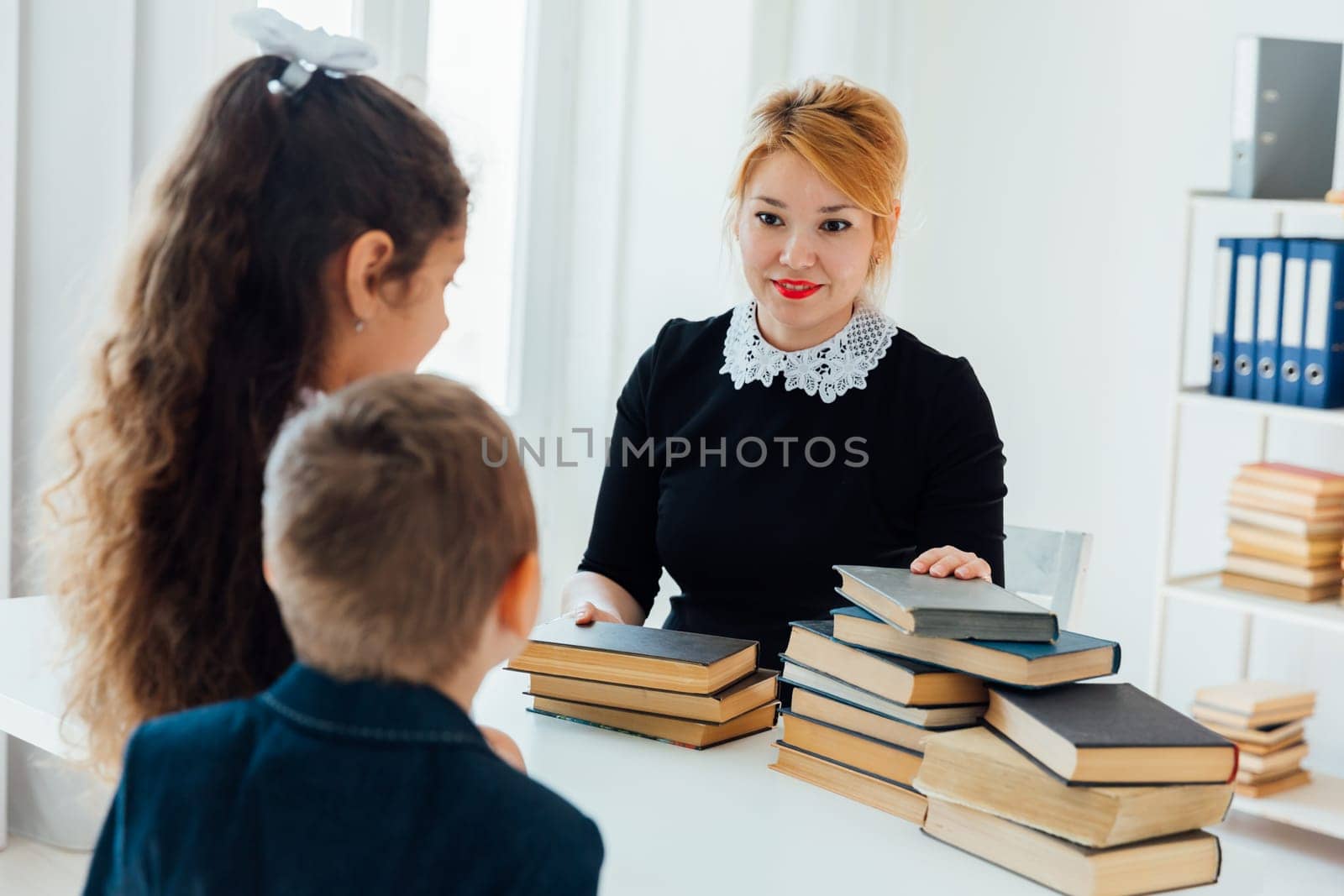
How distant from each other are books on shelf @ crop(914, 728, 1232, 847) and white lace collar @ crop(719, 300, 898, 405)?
2.80 ft

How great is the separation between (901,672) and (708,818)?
0.69 ft

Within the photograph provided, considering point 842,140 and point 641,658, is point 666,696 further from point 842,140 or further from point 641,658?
point 842,140

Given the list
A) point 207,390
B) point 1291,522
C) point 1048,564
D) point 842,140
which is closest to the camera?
point 207,390

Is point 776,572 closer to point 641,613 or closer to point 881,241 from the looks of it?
point 641,613

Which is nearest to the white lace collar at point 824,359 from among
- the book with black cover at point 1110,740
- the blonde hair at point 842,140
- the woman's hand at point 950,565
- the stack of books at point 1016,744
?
the blonde hair at point 842,140

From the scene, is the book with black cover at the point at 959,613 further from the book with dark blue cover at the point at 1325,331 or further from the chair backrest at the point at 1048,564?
the book with dark blue cover at the point at 1325,331

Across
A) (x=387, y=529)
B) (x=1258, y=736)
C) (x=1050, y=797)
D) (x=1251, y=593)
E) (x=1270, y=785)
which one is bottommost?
(x=1270, y=785)

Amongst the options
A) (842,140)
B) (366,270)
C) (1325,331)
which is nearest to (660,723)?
(366,270)

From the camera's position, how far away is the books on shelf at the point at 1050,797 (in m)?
1.05

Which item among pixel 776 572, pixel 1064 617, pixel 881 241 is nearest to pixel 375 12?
pixel 881 241

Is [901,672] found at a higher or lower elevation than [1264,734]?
higher

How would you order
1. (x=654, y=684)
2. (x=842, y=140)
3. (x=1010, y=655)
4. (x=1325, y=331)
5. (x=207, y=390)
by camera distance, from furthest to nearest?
(x=1325, y=331), (x=842, y=140), (x=654, y=684), (x=1010, y=655), (x=207, y=390)

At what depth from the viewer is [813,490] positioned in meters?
1.92

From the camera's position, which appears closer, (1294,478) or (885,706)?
(885,706)
